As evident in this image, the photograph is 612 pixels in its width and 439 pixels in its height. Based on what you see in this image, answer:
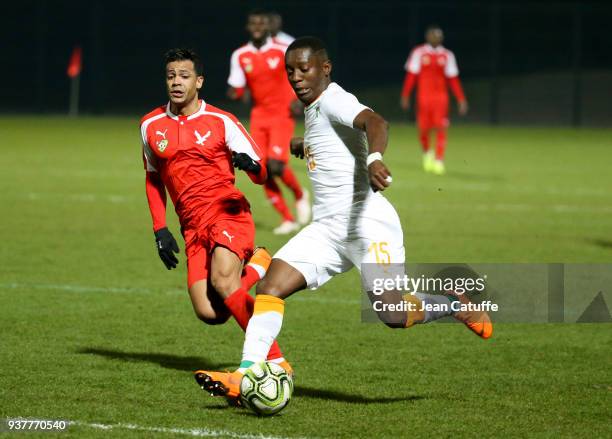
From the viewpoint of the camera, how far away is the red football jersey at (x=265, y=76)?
13633 millimetres

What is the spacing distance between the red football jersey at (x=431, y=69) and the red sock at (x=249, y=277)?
15300 millimetres

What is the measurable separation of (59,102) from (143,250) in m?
30.8

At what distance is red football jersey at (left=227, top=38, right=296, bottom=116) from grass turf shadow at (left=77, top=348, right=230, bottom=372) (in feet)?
21.7

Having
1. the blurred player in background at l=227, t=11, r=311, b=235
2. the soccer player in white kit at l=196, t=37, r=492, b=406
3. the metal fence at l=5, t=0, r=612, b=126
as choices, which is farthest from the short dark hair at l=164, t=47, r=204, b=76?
the metal fence at l=5, t=0, r=612, b=126

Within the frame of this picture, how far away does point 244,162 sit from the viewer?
6.43 meters

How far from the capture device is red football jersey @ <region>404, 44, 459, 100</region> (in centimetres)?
2158

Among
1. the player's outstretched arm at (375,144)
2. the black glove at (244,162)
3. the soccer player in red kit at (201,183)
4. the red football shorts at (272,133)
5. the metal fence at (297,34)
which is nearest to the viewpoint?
the player's outstretched arm at (375,144)

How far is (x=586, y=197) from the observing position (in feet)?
55.6

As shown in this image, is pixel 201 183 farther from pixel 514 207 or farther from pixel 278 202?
pixel 514 207

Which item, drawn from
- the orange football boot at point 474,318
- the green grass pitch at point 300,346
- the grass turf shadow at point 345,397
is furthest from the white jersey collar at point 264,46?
the grass turf shadow at point 345,397

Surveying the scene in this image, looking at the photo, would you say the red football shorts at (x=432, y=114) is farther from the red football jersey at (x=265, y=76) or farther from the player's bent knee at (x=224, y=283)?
the player's bent knee at (x=224, y=283)

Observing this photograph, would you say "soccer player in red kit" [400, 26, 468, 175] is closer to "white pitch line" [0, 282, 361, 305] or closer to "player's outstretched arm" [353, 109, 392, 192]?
"white pitch line" [0, 282, 361, 305]

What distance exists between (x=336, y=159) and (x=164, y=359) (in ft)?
6.05

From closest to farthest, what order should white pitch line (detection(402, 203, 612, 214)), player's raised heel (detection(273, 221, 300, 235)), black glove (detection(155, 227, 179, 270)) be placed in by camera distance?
black glove (detection(155, 227, 179, 270)) < player's raised heel (detection(273, 221, 300, 235)) < white pitch line (detection(402, 203, 612, 214))
